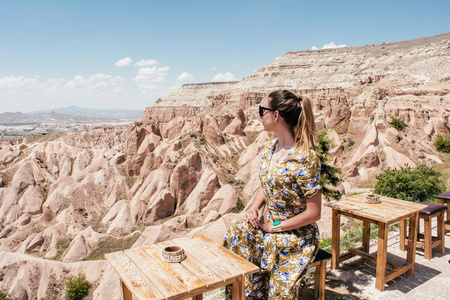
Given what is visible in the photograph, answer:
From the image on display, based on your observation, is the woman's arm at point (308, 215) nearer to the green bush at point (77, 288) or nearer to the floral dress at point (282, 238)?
the floral dress at point (282, 238)

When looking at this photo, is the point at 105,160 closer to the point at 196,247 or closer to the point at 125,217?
the point at 125,217

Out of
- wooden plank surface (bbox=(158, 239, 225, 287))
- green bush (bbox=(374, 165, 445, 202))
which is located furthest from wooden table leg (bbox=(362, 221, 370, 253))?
green bush (bbox=(374, 165, 445, 202))

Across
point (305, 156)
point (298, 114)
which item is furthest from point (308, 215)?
point (298, 114)

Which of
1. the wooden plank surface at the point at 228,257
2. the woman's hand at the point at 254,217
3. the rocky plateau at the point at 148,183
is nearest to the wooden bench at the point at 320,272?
the woman's hand at the point at 254,217

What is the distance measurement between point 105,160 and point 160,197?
30.1ft

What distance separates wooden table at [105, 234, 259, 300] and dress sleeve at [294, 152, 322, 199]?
699mm

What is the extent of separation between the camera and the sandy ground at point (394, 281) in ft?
11.5

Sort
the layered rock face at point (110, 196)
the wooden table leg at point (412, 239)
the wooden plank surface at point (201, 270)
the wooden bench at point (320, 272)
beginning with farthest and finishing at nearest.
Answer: the layered rock face at point (110, 196)
the wooden table leg at point (412, 239)
the wooden bench at point (320, 272)
the wooden plank surface at point (201, 270)

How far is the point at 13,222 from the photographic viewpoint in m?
18.3

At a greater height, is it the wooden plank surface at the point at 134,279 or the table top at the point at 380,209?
the wooden plank surface at the point at 134,279

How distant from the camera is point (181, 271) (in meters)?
2.17

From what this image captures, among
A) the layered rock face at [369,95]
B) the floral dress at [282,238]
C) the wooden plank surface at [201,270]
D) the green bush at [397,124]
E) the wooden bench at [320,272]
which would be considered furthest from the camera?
the green bush at [397,124]

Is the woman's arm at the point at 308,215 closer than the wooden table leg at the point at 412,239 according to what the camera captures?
Yes

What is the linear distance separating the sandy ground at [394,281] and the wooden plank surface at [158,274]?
2.14 m
